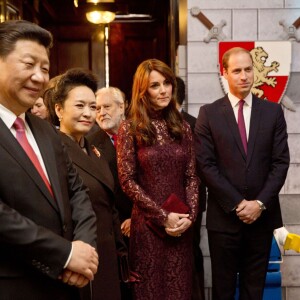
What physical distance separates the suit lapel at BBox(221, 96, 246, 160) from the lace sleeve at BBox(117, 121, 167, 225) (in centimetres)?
57

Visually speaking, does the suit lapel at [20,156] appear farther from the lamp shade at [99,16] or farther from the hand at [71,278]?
the lamp shade at [99,16]

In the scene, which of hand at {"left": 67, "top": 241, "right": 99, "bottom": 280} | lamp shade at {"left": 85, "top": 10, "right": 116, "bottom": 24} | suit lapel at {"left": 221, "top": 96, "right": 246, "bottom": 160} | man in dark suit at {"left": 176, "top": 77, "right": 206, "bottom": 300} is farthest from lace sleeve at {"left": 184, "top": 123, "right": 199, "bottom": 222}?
lamp shade at {"left": 85, "top": 10, "right": 116, "bottom": 24}

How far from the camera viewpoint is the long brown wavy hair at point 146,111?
3.13m

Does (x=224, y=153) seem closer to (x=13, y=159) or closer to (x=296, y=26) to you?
(x=296, y=26)

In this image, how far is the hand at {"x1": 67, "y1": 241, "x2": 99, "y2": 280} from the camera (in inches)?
70.4

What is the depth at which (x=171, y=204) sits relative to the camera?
3051mm

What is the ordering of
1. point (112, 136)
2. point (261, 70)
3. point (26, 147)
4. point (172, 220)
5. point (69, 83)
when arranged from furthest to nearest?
1. point (261, 70)
2. point (112, 136)
3. point (172, 220)
4. point (69, 83)
5. point (26, 147)

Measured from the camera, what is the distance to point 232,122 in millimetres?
3258

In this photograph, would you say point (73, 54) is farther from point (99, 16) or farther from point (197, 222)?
point (197, 222)

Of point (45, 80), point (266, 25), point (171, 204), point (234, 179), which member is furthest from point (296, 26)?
point (45, 80)

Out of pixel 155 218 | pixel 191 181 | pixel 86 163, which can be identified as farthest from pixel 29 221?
pixel 191 181

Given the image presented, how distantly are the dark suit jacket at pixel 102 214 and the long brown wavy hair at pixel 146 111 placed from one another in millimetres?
533

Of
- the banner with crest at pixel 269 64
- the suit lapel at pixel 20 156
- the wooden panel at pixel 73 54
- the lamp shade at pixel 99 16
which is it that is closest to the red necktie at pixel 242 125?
the banner with crest at pixel 269 64

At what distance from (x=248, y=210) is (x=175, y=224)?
418 mm
